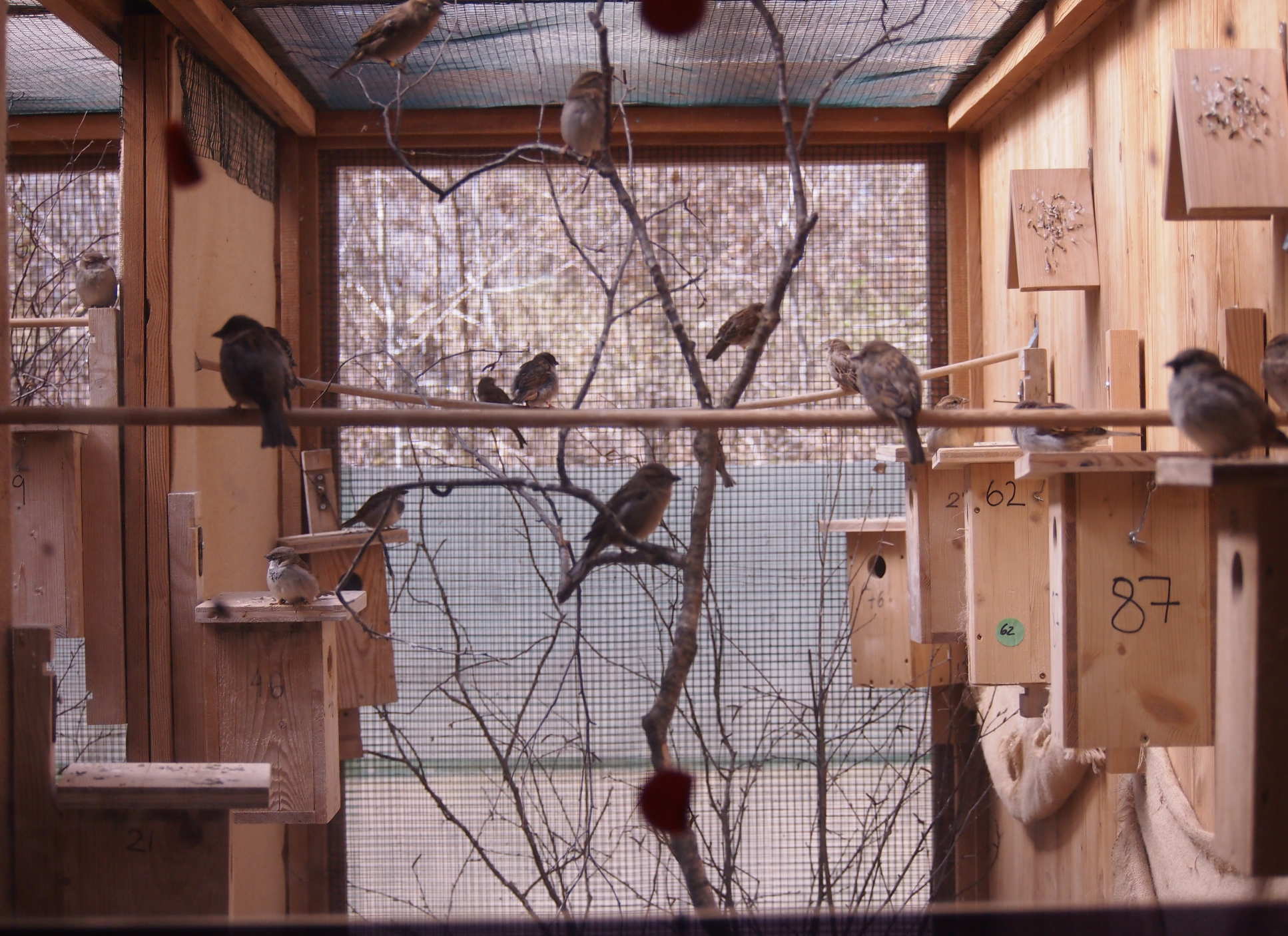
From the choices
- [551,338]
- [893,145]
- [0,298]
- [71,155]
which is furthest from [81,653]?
[893,145]

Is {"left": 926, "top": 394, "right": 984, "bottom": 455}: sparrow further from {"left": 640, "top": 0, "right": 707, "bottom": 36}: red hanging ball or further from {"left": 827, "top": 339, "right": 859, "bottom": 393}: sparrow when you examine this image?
{"left": 640, "top": 0, "right": 707, "bottom": 36}: red hanging ball

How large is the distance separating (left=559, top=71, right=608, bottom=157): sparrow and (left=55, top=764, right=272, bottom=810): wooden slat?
163 centimetres

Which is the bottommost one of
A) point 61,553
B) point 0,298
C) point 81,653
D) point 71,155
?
point 81,653

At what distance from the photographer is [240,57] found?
327 cm

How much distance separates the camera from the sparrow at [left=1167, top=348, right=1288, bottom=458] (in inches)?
73.4

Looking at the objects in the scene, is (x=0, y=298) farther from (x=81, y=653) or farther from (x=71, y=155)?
(x=81, y=653)

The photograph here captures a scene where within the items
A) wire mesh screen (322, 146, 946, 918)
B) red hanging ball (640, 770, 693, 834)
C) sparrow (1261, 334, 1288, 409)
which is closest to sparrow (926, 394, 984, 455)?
wire mesh screen (322, 146, 946, 918)

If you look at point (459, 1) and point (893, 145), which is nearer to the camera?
point (459, 1)

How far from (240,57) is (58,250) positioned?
1.31 m

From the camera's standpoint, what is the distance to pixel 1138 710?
7.39 feet

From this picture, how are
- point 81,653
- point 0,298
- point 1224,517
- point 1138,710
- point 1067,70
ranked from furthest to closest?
point 81,653 < point 1067,70 < point 1138,710 < point 0,298 < point 1224,517

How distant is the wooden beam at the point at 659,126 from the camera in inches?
158

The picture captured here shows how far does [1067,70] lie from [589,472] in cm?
209

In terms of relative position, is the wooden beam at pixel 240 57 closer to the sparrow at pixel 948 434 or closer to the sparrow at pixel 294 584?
the sparrow at pixel 294 584
